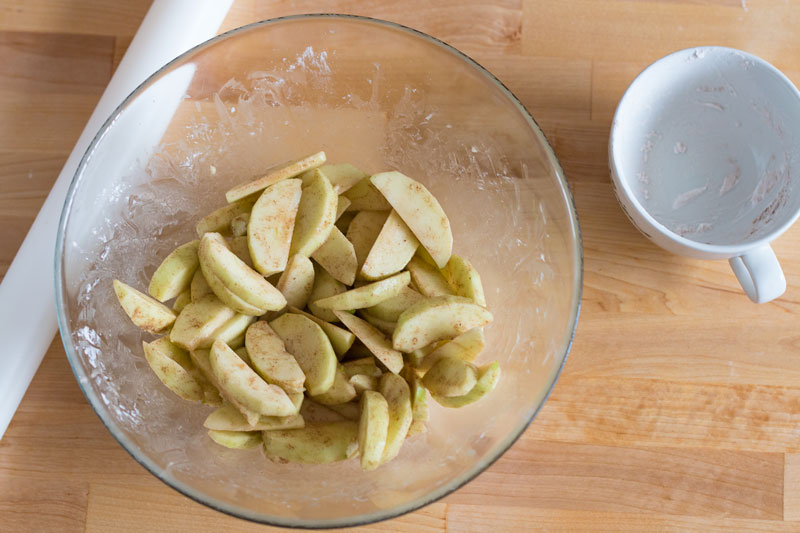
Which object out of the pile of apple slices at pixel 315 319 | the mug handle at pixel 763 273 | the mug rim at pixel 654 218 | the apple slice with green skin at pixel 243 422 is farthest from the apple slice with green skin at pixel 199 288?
the mug handle at pixel 763 273

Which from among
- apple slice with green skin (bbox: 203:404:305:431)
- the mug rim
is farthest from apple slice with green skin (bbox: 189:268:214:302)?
the mug rim

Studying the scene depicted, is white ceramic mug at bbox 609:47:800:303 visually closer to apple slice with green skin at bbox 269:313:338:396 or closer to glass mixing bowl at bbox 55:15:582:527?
glass mixing bowl at bbox 55:15:582:527

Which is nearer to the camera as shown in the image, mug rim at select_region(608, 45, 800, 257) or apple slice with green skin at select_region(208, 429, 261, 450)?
apple slice with green skin at select_region(208, 429, 261, 450)

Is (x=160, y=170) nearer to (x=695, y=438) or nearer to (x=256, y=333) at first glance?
(x=256, y=333)

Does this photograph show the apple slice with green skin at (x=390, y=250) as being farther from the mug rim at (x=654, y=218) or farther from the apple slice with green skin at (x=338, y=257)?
the mug rim at (x=654, y=218)

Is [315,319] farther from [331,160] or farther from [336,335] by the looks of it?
[331,160]

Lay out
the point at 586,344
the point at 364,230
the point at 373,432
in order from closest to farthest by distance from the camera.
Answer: the point at 373,432 → the point at 364,230 → the point at 586,344

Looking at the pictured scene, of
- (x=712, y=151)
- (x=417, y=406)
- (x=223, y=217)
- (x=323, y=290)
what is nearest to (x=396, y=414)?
(x=417, y=406)
